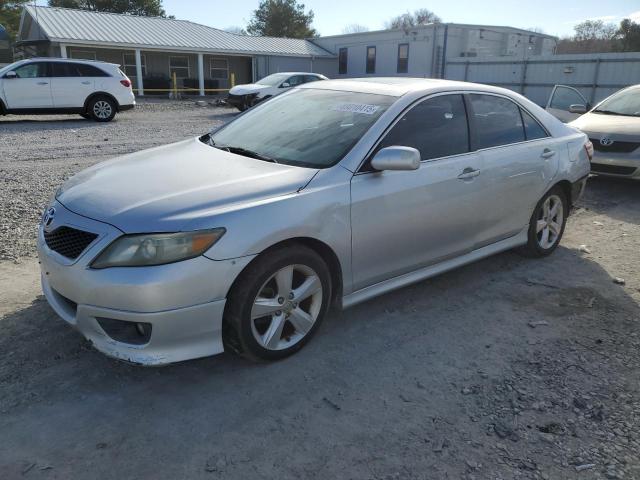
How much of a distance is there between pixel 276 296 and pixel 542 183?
291 cm

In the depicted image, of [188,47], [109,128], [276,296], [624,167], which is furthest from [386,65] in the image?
[276,296]

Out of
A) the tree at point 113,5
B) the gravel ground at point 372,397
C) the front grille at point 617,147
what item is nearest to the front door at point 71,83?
the gravel ground at point 372,397

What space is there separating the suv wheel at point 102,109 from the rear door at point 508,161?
43.5 feet

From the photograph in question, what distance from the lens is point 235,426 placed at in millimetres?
2693

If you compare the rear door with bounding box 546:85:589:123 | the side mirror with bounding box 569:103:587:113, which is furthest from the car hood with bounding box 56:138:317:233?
the rear door with bounding box 546:85:589:123

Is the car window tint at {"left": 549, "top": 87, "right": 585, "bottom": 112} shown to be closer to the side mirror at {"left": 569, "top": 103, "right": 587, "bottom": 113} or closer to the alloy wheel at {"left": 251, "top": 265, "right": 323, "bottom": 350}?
the side mirror at {"left": 569, "top": 103, "right": 587, "bottom": 113}

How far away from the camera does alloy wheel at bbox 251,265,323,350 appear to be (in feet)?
10.1

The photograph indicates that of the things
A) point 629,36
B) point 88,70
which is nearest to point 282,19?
point 629,36

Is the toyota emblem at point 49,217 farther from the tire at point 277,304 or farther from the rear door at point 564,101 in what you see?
the rear door at point 564,101

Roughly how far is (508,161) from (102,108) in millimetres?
13586

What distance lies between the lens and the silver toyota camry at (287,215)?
274 cm

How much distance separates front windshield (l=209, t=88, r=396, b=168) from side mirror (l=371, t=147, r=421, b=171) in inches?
9.7

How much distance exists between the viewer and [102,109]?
15.1 metres

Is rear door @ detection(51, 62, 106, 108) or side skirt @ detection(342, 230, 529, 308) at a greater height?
rear door @ detection(51, 62, 106, 108)
